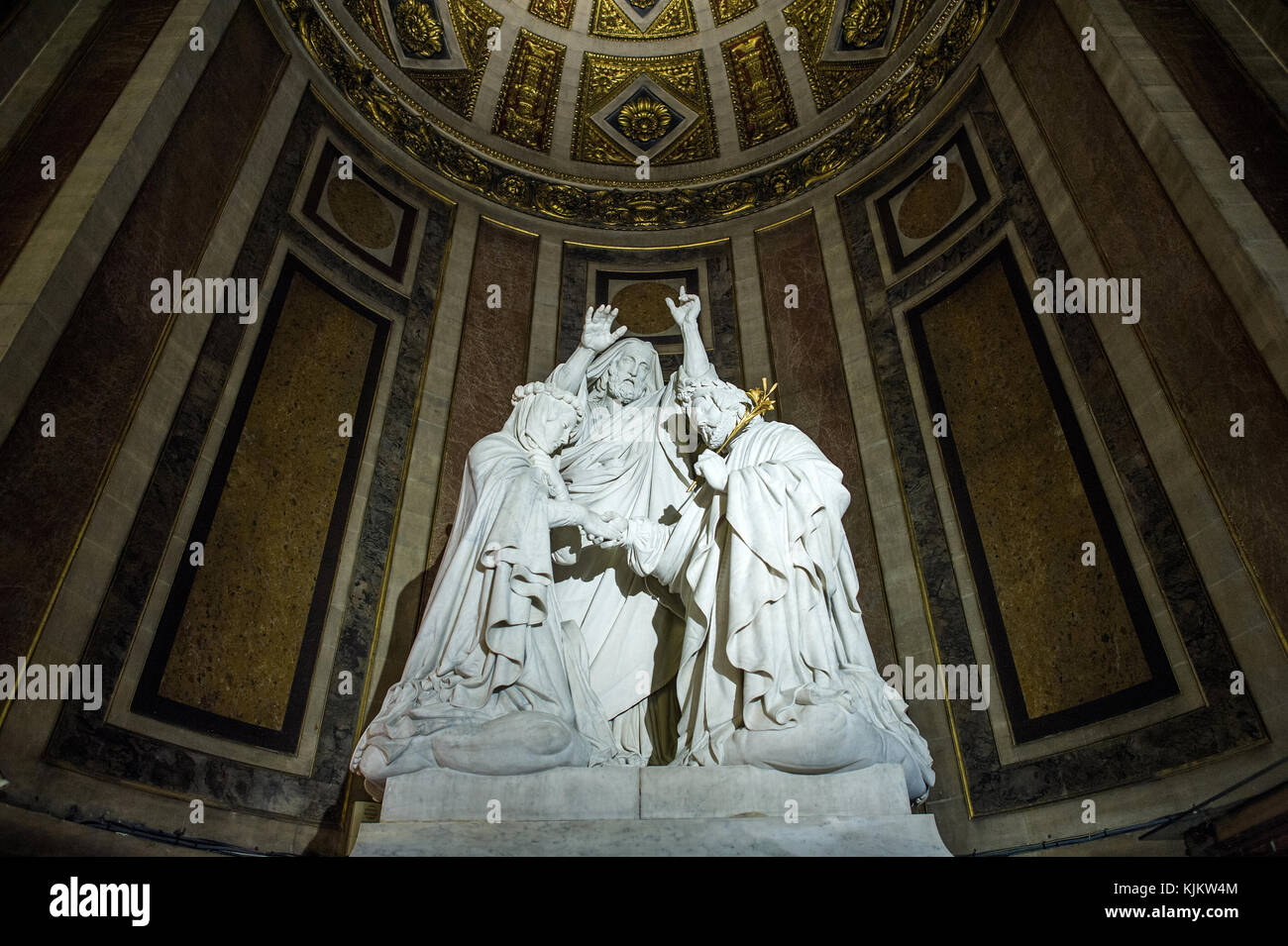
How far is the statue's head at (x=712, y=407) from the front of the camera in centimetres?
455

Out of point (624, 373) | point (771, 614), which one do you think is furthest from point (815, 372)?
point (771, 614)

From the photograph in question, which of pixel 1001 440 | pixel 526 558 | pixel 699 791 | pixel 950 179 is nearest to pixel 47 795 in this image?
pixel 526 558

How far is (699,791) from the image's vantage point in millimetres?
3137

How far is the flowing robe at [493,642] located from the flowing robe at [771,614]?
1.47ft

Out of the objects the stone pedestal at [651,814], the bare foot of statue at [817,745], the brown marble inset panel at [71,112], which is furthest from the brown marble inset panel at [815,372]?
the brown marble inset panel at [71,112]

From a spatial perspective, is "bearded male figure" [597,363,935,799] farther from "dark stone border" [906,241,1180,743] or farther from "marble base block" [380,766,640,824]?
"dark stone border" [906,241,1180,743]

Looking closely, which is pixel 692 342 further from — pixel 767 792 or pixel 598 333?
pixel 767 792

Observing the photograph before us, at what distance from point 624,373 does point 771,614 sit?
2117 mm

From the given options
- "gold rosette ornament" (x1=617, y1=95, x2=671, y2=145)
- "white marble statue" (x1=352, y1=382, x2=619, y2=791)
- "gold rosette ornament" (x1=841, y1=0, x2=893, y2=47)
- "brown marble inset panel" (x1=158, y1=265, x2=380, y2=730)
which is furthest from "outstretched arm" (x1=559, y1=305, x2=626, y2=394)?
"gold rosette ornament" (x1=841, y1=0, x2=893, y2=47)

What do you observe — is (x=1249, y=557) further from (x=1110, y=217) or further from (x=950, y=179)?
(x=950, y=179)

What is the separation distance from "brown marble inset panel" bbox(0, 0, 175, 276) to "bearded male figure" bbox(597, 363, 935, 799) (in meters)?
3.87

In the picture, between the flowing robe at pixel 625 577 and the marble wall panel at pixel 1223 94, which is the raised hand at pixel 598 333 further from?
the marble wall panel at pixel 1223 94

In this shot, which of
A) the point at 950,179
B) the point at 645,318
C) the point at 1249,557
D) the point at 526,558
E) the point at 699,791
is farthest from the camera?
the point at 645,318

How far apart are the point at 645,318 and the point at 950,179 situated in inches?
118
